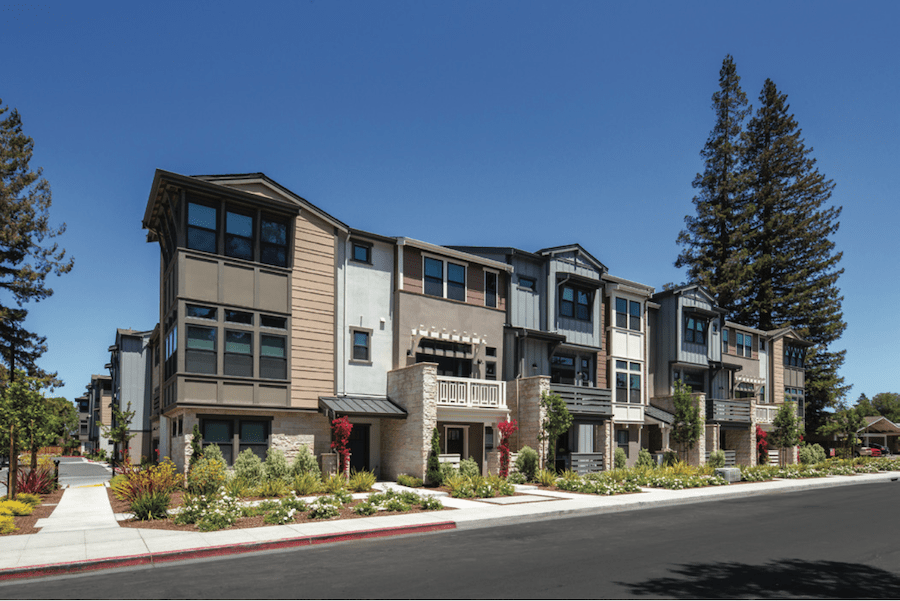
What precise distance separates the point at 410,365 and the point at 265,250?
7.37 m

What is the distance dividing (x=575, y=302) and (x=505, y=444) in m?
10.2

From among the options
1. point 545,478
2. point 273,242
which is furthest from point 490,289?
point 273,242

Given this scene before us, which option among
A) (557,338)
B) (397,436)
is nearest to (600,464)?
(557,338)

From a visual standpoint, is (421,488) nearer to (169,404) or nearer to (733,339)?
(169,404)

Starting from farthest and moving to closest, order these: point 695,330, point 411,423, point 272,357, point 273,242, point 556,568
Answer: point 695,330
point 411,423
point 273,242
point 272,357
point 556,568

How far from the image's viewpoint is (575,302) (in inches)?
1367

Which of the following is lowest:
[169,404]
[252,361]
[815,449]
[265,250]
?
[815,449]

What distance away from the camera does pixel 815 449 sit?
49.2 meters

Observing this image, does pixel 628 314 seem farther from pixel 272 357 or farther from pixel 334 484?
pixel 334 484

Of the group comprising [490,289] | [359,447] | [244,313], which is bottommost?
[359,447]

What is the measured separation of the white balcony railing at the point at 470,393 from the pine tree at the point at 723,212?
36.4 metres

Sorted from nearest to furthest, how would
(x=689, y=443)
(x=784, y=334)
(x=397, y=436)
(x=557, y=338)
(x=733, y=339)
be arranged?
(x=397, y=436) < (x=557, y=338) < (x=689, y=443) < (x=733, y=339) < (x=784, y=334)

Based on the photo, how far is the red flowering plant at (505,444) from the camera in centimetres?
2733

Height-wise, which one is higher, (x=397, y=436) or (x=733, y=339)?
(x=733, y=339)
